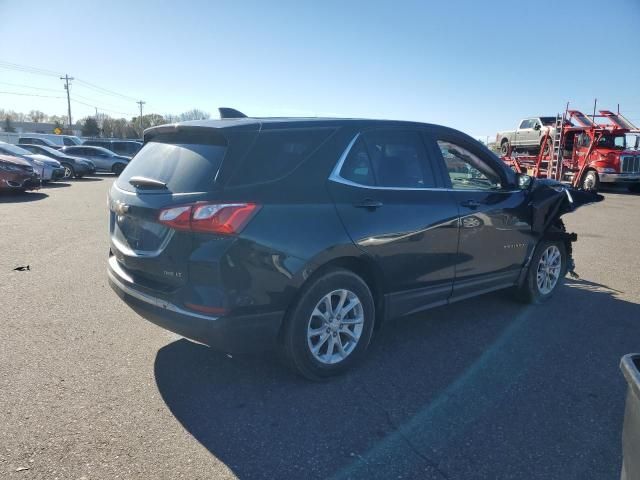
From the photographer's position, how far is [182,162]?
345 cm

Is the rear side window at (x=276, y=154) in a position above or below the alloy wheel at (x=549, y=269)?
above

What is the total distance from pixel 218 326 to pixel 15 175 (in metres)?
13.8

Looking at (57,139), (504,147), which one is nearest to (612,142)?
(504,147)

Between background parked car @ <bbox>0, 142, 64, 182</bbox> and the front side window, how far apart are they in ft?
56.1

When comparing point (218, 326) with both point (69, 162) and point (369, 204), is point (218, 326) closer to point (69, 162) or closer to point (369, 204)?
point (369, 204)

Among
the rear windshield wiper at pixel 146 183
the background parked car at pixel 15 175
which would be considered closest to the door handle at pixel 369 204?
the rear windshield wiper at pixel 146 183

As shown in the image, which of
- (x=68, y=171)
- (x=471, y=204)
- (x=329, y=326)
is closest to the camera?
(x=329, y=326)

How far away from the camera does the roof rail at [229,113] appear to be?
4105 millimetres

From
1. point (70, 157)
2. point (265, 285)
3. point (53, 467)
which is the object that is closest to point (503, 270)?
point (265, 285)

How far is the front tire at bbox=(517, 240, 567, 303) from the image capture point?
17.9 feet

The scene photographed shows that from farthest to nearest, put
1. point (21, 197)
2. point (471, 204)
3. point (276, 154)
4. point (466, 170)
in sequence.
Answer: point (21, 197) < point (466, 170) < point (471, 204) < point (276, 154)

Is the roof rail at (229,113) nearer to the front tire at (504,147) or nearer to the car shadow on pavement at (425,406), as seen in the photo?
the car shadow on pavement at (425,406)

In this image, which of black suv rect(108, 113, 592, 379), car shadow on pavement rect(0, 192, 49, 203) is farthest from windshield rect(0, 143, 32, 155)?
black suv rect(108, 113, 592, 379)

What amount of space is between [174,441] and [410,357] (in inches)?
79.5
